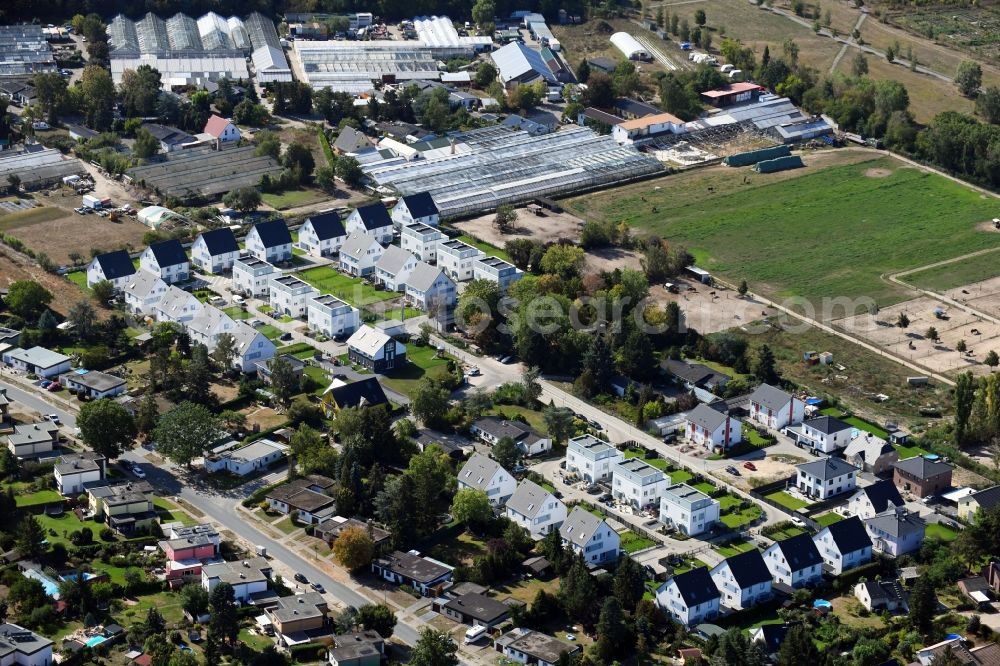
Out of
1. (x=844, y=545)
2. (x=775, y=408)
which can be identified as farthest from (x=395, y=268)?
(x=844, y=545)

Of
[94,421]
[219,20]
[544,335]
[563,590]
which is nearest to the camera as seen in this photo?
[563,590]

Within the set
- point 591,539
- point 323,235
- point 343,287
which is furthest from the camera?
point 323,235

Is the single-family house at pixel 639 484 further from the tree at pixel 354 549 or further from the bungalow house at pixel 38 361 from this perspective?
the bungalow house at pixel 38 361

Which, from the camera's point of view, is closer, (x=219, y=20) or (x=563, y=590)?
(x=563, y=590)

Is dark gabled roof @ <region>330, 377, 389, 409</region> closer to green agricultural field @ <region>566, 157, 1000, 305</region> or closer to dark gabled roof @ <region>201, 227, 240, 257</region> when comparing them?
dark gabled roof @ <region>201, 227, 240, 257</region>

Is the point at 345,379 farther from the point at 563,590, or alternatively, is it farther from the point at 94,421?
the point at 563,590

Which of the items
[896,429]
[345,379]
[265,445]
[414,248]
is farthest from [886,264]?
[265,445]

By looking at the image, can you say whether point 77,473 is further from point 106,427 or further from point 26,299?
point 26,299
